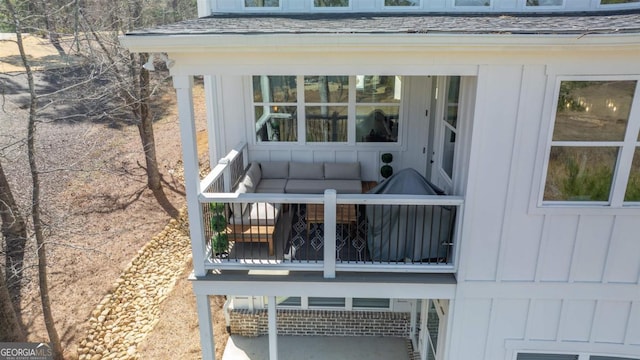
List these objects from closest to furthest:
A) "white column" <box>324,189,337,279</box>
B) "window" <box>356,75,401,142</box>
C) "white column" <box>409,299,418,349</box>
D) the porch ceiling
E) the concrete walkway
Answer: "white column" <box>324,189,337,279</box> → the porch ceiling → "window" <box>356,75,401,142</box> → the concrete walkway → "white column" <box>409,299,418,349</box>

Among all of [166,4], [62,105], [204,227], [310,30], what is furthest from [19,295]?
[166,4]

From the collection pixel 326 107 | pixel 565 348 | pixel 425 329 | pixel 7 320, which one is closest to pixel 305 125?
pixel 326 107

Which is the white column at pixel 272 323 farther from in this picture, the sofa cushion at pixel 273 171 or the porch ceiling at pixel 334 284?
the sofa cushion at pixel 273 171

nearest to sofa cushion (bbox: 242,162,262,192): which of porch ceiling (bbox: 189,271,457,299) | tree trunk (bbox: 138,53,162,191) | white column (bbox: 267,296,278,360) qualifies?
porch ceiling (bbox: 189,271,457,299)

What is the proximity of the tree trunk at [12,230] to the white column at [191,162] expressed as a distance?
4.02 m

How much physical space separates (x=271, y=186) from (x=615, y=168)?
16.2 ft

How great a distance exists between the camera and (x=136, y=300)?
9.82 meters

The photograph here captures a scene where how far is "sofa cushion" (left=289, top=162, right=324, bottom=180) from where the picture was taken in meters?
7.68

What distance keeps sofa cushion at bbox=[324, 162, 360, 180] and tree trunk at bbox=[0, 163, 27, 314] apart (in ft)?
18.1

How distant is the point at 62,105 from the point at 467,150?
20612 millimetres

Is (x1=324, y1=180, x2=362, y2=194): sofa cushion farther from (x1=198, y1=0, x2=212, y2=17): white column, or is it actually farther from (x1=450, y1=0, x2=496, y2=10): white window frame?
(x1=198, y1=0, x2=212, y2=17): white column

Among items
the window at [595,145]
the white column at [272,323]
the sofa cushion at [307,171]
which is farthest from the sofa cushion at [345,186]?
the window at [595,145]

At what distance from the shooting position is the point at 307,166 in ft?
25.3

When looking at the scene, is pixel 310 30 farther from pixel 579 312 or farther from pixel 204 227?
pixel 579 312
